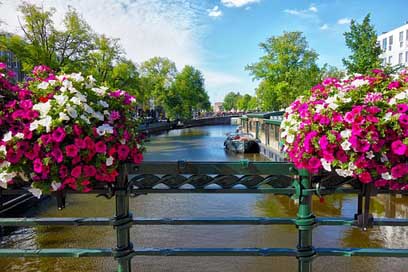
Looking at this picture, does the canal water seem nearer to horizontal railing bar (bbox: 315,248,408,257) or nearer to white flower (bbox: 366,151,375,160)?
horizontal railing bar (bbox: 315,248,408,257)

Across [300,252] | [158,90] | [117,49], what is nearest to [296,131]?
[300,252]

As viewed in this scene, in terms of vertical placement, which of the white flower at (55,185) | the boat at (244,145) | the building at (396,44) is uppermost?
the building at (396,44)

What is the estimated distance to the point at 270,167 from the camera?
6.65 ft

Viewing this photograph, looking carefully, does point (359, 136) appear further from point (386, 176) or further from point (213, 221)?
point (213, 221)

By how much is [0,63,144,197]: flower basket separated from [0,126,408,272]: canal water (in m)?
4.45

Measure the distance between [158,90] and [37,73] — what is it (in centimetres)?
5365

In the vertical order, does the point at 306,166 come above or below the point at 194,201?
above

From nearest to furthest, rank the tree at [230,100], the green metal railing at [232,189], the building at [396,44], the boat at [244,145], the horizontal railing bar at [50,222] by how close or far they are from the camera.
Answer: the green metal railing at [232,189], the horizontal railing bar at [50,222], the boat at [244,145], the building at [396,44], the tree at [230,100]

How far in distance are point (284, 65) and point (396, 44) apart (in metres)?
20.8

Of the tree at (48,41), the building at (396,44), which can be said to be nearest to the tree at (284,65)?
the building at (396,44)

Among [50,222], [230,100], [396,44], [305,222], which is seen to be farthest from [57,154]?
[230,100]

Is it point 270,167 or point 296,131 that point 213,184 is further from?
point 296,131

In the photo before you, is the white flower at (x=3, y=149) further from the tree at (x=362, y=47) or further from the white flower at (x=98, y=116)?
the tree at (x=362, y=47)

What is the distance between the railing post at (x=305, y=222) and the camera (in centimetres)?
202
